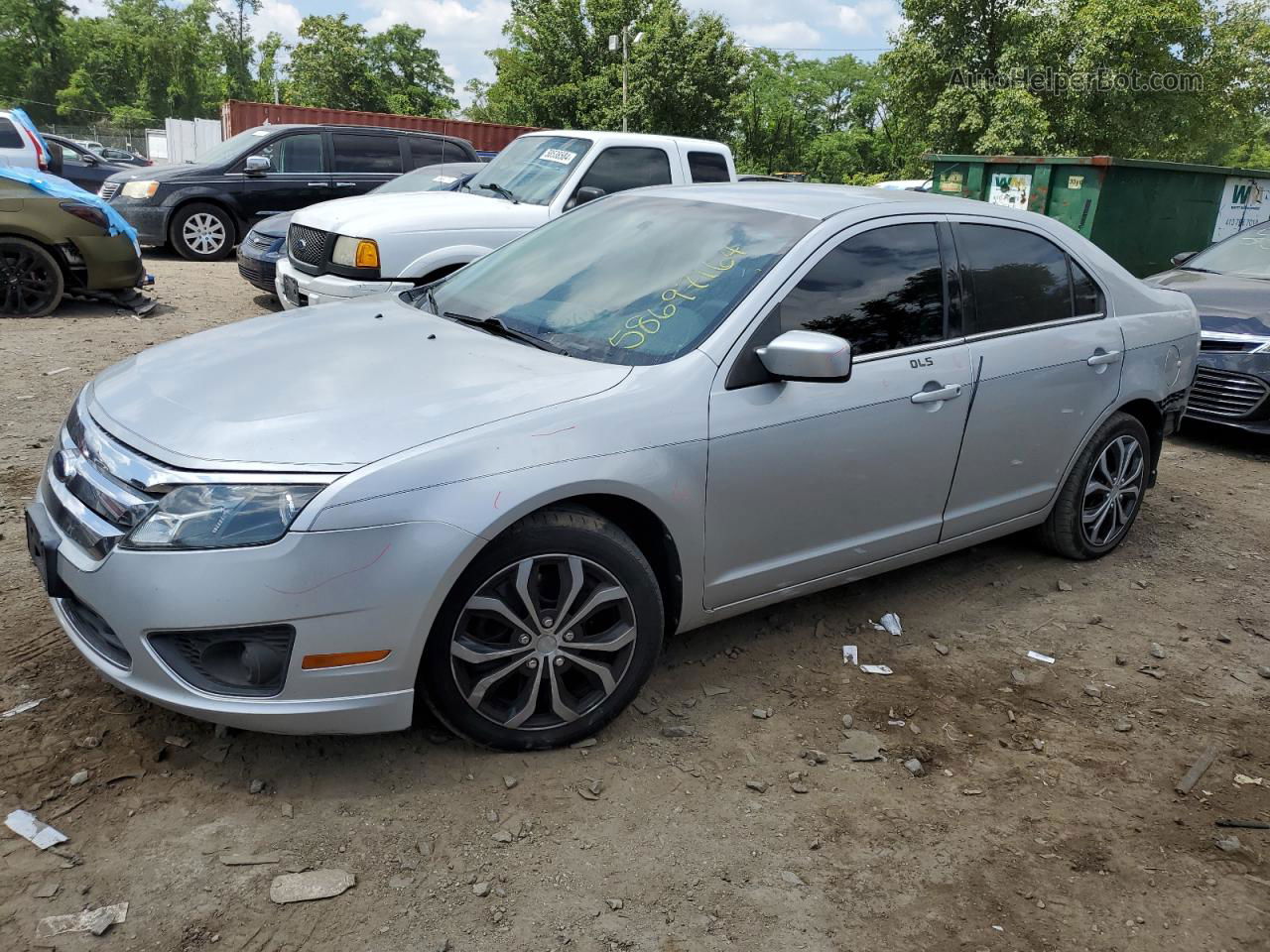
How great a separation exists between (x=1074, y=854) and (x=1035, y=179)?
11.0 meters

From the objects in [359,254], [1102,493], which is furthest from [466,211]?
[1102,493]

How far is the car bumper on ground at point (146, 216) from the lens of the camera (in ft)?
40.4

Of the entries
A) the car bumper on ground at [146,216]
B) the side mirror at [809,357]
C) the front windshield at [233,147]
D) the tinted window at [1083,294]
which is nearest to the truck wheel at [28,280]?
the car bumper on ground at [146,216]

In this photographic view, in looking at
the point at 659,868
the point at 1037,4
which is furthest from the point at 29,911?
the point at 1037,4

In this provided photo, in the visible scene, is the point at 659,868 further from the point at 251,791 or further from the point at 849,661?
the point at 849,661

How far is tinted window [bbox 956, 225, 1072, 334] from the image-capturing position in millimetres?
4055

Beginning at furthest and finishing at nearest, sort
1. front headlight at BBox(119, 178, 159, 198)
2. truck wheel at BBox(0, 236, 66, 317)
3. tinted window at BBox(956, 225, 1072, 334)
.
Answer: front headlight at BBox(119, 178, 159, 198)
truck wheel at BBox(0, 236, 66, 317)
tinted window at BBox(956, 225, 1072, 334)

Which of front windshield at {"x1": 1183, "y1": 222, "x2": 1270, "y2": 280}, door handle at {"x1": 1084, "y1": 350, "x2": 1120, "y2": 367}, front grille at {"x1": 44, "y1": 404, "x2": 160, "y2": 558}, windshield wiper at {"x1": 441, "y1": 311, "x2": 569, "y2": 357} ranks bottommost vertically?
front grille at {"x1": 44, "y1": 404, "x2": 160, "y2": 558}

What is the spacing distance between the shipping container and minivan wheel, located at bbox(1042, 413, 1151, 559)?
85.7ft

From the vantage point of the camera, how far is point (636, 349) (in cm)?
328

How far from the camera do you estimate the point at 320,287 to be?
715cm

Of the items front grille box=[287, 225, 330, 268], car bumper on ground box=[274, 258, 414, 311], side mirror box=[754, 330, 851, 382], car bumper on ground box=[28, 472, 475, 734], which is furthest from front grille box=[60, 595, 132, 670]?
front grille box=[287, 225, 330, 268]

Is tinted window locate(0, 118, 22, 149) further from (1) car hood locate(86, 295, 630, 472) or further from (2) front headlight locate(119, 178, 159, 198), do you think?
(1) car hood locate(86, 295, 630, 472)

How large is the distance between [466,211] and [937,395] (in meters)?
4.76
